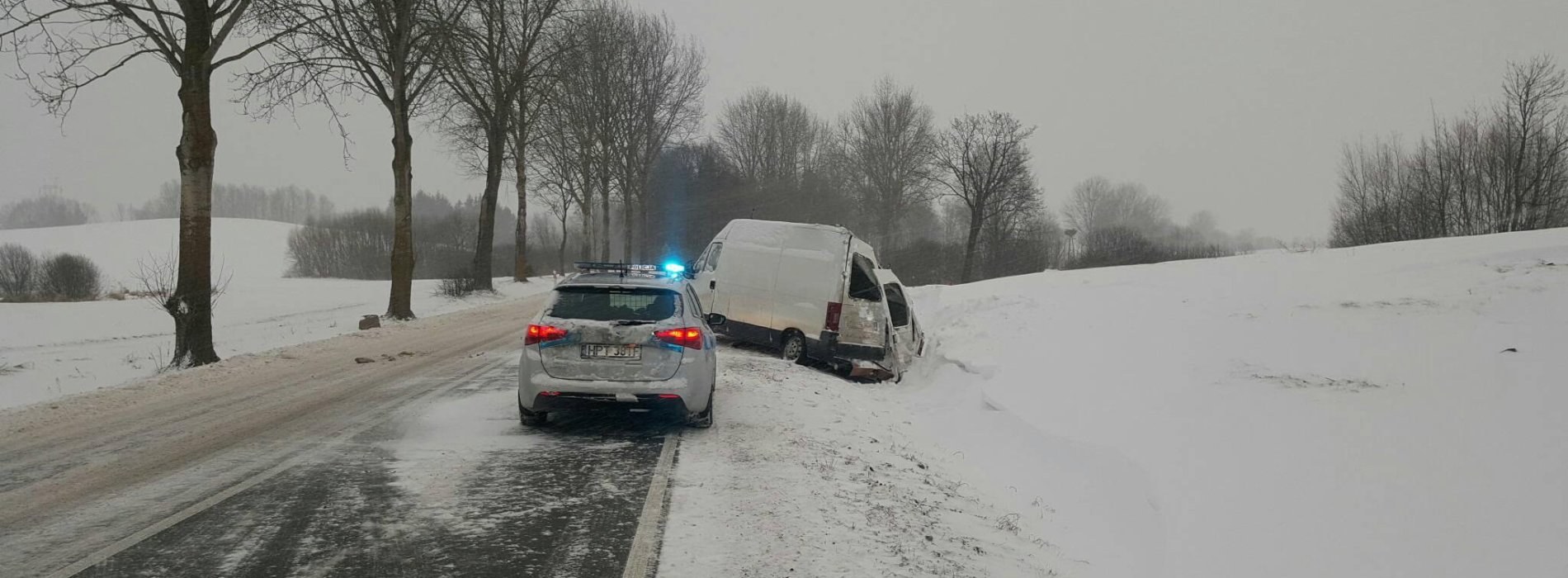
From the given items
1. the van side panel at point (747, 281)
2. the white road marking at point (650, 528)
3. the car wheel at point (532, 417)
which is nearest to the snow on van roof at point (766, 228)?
the van side panel at point (747, 281)

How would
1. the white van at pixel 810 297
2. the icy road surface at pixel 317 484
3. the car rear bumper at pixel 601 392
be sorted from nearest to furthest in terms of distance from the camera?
the icy road surface at pixel 317 484 → the car rear bumper at pixel 601 392 → the white van at pixel 810 297

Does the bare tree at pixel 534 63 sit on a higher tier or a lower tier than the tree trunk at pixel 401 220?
higher

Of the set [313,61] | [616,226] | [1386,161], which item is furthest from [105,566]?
[616,226]

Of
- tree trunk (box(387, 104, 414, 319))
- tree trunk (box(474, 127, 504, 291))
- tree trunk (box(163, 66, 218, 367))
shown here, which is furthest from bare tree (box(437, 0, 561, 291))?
tree trunk (box(163, 66, 218, 367))

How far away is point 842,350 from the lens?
43.2 feet

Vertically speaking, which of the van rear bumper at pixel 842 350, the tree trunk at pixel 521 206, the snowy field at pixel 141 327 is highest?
the tree trunk at pixel 521 206

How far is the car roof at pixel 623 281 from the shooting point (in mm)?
7535

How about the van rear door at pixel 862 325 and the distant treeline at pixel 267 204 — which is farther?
the distant treeline at pixel 267 204

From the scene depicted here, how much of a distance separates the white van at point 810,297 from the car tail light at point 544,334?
21.1 feet

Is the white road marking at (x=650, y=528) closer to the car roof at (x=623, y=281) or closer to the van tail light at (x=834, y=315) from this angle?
A: the car roof at (x=623, y=281)

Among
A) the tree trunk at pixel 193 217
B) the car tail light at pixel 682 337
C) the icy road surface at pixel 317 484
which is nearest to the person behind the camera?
the icy road surface at pixel 317 484

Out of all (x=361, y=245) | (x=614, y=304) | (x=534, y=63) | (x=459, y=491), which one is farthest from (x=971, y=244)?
(x=361, y=245)

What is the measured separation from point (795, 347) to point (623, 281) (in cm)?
620

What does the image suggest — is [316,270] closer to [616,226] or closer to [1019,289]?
[616,226]
